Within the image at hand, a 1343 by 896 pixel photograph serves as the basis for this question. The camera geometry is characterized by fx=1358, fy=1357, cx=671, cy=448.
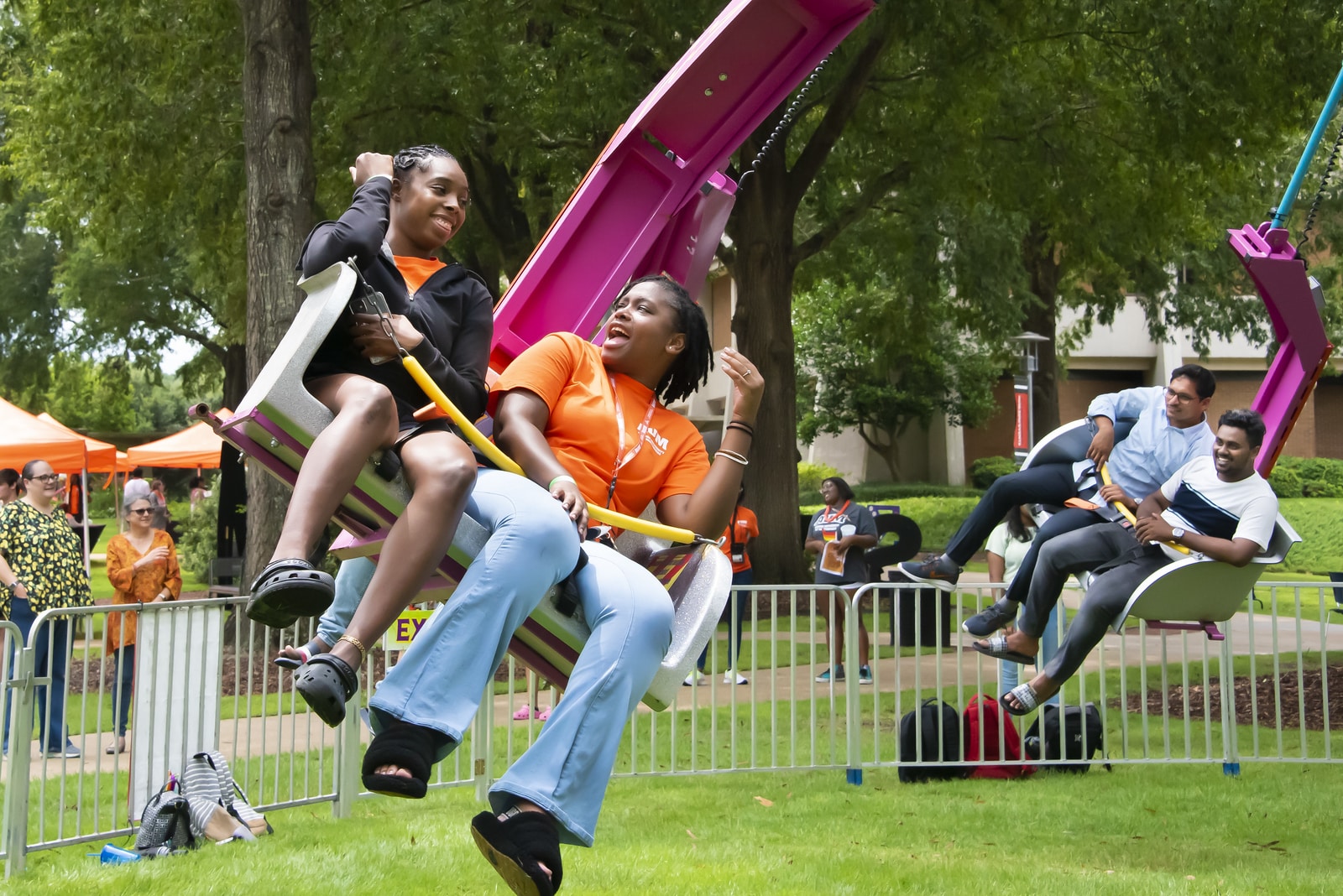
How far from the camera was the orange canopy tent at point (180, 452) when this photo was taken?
23109mm

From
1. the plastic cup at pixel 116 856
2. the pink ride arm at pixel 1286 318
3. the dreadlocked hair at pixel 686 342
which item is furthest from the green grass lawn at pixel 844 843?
the dreadlocked hair at pixel 686 342

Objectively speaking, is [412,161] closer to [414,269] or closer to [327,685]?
[414,269]

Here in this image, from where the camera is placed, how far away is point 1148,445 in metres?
5.68

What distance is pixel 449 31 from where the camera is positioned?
43.0 ft

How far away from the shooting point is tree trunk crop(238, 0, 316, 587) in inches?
365

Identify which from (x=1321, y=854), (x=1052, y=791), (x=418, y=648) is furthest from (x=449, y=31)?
(x=418, y=648)

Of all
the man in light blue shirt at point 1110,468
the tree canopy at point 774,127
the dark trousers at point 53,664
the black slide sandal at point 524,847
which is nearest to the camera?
the black slide sandal at point 524,847

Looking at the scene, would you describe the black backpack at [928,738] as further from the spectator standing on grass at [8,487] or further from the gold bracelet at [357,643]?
the spectator standing on grass at [8,487]

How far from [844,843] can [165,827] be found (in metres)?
3.13

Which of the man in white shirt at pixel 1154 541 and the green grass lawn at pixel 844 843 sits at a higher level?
the man in white shirt at pixel 1154 541

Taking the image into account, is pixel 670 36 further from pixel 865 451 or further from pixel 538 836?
pixel 865 451

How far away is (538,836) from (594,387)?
1.22 meters

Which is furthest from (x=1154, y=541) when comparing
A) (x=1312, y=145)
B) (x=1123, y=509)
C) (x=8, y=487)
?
(x=8, y=487)

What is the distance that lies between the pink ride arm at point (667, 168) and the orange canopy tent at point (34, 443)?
12911 millimetres
